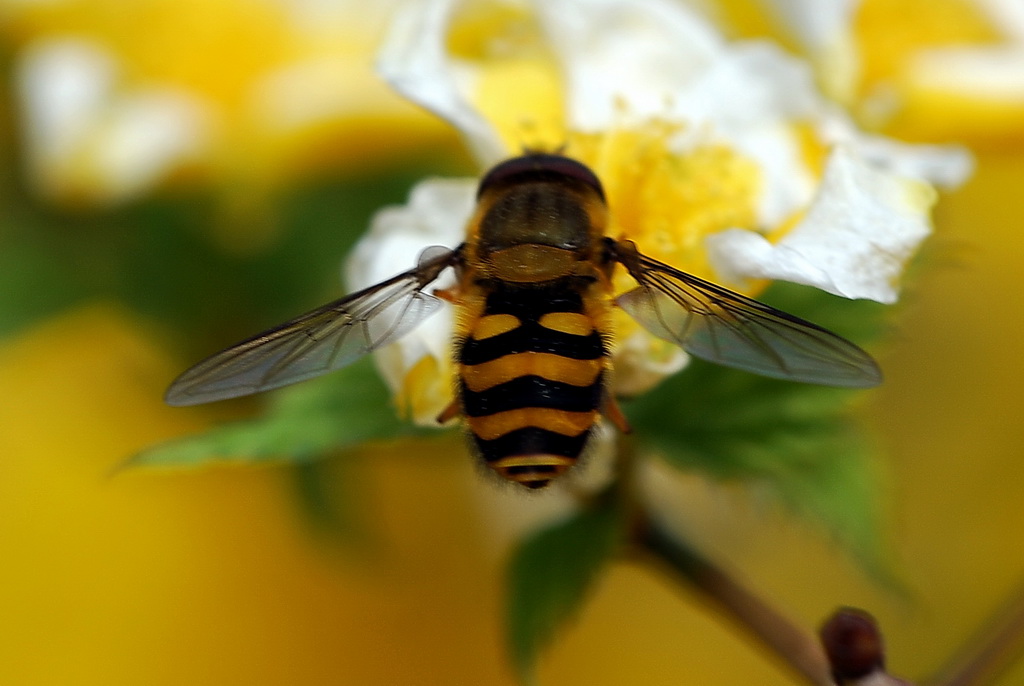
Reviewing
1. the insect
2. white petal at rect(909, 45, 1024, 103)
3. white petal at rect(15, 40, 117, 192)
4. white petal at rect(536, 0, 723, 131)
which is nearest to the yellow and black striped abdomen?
the insect

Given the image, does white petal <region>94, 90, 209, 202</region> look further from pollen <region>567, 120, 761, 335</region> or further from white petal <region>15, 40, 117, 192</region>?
pollen <region>567, 120, 761, 335</region>

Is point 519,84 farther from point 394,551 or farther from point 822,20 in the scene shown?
point 394,551

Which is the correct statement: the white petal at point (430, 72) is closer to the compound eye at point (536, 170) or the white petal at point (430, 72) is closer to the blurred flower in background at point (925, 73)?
the compound eye at point (536, 170)

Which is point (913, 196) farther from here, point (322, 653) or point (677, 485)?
point (322, 653)

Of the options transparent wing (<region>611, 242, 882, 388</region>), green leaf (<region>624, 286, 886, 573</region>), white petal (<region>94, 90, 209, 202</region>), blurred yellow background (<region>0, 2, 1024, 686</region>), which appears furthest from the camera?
blurred yellow background (<region>0, 2, 1024, 686</region>)

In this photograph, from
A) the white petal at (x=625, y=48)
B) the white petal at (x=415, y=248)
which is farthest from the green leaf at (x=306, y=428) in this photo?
the white petal at (x=625, y=48)

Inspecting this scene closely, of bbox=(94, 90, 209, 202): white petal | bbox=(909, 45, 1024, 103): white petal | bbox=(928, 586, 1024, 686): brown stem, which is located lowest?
bbox=(928, 586, 1024, 686): brown stem

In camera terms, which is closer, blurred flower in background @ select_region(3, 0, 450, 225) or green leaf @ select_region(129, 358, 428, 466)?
green leaf @ select_region(129, 358, 428, 466)
